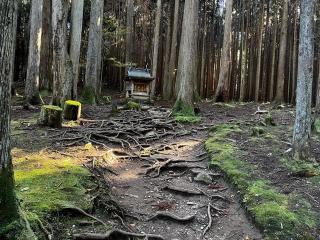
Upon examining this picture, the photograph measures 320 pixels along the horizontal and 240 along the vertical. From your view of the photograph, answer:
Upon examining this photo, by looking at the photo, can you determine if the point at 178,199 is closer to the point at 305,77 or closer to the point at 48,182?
the point at 48,182

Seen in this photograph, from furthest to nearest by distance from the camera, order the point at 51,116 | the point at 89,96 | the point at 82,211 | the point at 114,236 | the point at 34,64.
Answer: the point at 89,96
the point at 34,64
the point at 51,116
the point at 82,211
the point at 114,236

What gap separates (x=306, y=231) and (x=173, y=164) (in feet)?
11.9

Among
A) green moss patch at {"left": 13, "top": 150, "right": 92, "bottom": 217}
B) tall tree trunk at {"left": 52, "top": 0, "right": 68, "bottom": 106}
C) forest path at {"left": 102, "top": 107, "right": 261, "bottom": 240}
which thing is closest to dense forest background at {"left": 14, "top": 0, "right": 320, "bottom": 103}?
tall tree trunk at {"left": 52, "top": 0, "right": 68, "bottom": 106}

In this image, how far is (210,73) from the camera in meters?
32.3

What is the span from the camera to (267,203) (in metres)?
6.10

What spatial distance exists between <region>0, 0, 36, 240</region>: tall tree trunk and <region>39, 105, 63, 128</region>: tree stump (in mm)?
6686

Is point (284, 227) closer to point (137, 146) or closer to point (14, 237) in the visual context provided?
point (14, 237)

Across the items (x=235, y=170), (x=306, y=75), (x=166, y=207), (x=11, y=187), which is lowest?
(x=166, y=207)

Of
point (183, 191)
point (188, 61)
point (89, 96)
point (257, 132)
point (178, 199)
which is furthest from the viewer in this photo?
point (89, 96)

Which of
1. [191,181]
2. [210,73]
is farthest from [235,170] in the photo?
[210,73]

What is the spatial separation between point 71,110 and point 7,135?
8.15 m

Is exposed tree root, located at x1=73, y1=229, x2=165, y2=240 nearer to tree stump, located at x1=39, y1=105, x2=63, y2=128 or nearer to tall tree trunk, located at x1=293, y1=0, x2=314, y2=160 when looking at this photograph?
tall tree trunk, located at x1=293, y1=0, x2=314, y2=160

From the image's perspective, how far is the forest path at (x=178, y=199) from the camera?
18.7ft

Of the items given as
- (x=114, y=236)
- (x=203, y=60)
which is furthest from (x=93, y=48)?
(x=203, y=60)
